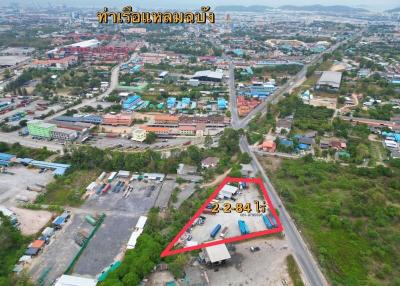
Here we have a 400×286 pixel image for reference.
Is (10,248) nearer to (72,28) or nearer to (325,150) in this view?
(325,150)

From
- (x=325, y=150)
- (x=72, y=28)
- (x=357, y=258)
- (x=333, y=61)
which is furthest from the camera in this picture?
(x=72, y=28)

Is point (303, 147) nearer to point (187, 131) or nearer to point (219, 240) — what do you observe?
point (187, 131)

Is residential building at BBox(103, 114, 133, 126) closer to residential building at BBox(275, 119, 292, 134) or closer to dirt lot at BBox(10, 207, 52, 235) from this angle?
dirt lot at BBox(10, 207, 52, 235)

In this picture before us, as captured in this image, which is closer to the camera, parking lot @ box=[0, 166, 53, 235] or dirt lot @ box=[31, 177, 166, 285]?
dirt lot @ box=[31, 177, 166, 285]

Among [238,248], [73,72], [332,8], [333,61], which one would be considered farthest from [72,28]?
[332,8]

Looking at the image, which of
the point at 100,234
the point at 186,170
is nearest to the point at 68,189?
the point at 100,234

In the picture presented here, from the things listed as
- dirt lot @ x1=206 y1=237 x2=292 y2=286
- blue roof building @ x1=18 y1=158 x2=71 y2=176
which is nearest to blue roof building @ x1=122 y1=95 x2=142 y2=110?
blue roof building @ x1=18 y1=158 x2=71 y2=176
